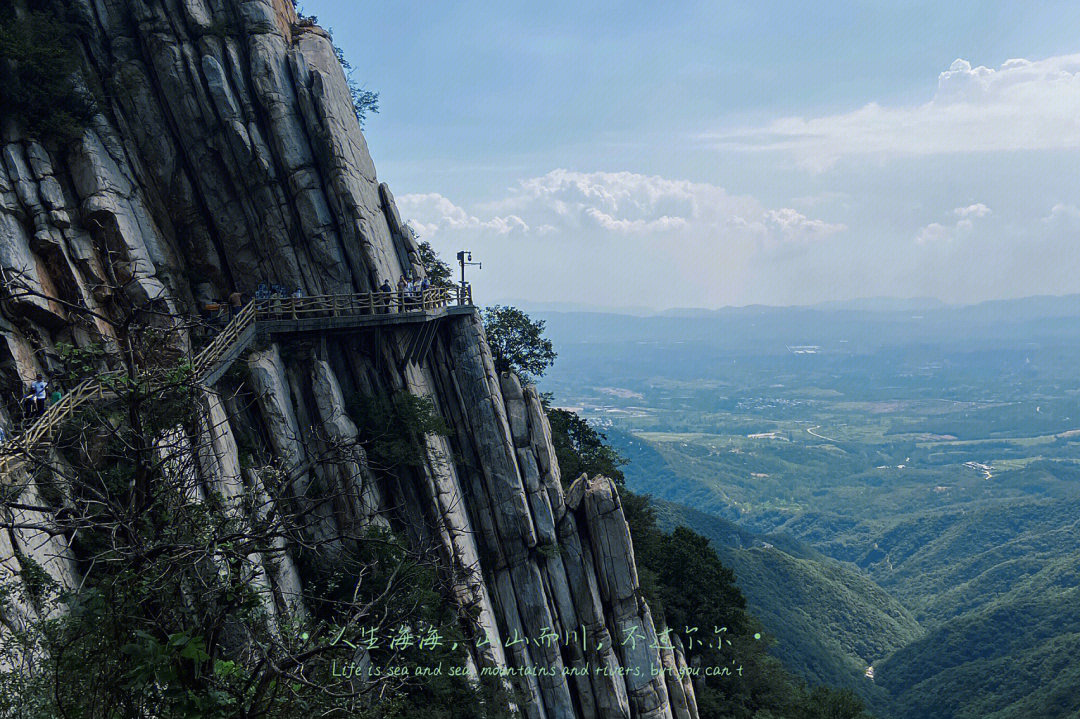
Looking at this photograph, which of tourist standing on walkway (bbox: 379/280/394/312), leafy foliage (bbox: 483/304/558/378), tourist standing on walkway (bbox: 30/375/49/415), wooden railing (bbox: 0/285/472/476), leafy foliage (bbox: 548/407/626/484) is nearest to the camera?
tourist standing on walkway (bbox: 30/375/49/415)

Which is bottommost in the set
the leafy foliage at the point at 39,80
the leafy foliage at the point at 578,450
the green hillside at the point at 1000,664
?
the green hillside at the point at 1000,664

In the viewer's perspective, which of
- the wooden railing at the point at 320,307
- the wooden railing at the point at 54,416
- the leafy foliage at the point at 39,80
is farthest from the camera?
the leafy foliage at the point at 39,80

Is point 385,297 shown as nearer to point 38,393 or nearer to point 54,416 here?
point 38,393

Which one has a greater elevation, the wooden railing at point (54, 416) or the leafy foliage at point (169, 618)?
the wooden railing at point (54, 416)

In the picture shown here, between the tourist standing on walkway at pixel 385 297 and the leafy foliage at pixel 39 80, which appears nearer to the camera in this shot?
the leafy foliage at pixel 39 80

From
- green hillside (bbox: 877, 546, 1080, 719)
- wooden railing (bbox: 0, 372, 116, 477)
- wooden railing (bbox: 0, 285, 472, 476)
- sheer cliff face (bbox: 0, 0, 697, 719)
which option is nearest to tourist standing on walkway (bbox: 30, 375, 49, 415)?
wooden railing (bbox: 0, 372, 116, 477)

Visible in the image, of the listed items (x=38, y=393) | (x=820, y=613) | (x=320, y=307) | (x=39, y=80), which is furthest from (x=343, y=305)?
(x=820, y=613)

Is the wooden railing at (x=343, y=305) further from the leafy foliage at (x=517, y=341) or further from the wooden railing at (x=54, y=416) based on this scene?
the leafy foliage at (x=517, y=341)

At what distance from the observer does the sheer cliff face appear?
3300cm

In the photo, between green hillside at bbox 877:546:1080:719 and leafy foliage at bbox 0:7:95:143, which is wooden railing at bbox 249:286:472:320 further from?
green hillside at bbox 877:546:1080:719

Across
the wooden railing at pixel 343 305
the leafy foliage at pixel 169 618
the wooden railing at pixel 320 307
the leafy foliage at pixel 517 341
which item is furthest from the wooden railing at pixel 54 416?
the leafy foliage at pixel 517 341

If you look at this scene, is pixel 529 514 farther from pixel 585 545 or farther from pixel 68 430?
pixel 68 430

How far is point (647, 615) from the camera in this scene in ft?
131

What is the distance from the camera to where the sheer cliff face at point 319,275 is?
108ft
